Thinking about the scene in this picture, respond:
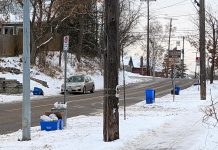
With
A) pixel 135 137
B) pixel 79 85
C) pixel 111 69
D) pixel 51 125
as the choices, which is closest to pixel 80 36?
pixel 79 85

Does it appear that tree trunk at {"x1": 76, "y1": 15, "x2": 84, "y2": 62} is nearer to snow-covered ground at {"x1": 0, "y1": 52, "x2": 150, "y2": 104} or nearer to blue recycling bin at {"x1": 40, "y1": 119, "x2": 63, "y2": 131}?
snow-covered ground at {"x1": 0, "y1": 52, "x2": 150, "y2": 104}

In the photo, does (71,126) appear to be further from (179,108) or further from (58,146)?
(179,108)

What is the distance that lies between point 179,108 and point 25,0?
11.6 metres

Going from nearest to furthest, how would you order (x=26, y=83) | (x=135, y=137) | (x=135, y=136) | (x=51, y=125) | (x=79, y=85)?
(x=26, y=83)
(x=135, y=137)
(x=135, y=136)
(x=51, y=125)
(x=79, y=85)

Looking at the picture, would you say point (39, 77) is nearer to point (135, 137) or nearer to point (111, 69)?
point (135, 137)

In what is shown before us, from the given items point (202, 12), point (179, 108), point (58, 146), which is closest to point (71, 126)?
point (58, 146)

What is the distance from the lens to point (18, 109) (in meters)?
22.7

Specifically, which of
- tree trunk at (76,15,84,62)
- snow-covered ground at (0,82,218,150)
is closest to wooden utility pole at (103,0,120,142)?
snow-covered ground at (0,82,218,150)

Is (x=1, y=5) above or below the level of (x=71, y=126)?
above

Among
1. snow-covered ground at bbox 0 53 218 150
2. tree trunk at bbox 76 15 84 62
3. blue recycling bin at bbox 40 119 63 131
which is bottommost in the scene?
snow-covered ground at bbox 0 53 218 150

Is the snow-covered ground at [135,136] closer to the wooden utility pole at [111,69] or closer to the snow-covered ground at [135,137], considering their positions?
the snow-covered ground at [135,137]

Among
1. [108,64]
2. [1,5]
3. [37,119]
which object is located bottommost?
[37,119]

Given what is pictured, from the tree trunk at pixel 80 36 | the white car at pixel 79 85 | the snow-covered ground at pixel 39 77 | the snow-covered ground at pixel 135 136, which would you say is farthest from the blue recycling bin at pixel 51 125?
the tree trunk at pixel 80 36

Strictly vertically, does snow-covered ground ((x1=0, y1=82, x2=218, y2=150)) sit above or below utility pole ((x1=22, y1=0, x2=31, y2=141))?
below
